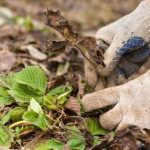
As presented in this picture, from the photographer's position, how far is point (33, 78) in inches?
64.7

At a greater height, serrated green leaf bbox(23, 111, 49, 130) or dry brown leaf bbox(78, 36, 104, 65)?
dry brown leaf bbox(78, 36, 104, 65)

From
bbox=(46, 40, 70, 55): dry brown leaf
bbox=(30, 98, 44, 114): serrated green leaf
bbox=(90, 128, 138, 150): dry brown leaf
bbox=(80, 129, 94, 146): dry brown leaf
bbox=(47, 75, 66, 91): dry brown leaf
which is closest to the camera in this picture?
bbox=(90, 128, 138, 150): dry brown leaf

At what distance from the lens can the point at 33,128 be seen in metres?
1.53

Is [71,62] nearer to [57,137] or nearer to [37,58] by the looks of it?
[37,58]

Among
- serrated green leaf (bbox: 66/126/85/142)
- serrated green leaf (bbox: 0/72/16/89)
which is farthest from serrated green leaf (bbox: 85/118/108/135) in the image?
serrated green leaf (bbox: 0/72/16/89)

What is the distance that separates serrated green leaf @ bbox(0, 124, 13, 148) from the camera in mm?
1420

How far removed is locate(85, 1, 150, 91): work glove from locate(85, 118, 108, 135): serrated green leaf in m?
0.24

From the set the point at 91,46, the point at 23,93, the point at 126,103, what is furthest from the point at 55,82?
the point at 126,103

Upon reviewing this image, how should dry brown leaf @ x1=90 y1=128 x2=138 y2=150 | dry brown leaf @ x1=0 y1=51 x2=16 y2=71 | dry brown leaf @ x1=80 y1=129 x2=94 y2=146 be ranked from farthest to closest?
dry brown leaf @ x1=0 y1=51 x2=16 y2=71, dry brown leaf @ x1=80 y1=129 x2=94 y2=146, dry brown leaf @ x1=90 y1=128 x2=138 y2=150

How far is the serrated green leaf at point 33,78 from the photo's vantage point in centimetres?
160

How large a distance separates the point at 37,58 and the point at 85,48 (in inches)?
41.0

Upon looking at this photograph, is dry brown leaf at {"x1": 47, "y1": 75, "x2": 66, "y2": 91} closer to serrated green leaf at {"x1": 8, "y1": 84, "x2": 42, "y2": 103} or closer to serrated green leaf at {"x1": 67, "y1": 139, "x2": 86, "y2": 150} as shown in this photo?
serrated green leaf at {"x1": 8, "y1": 84, "x2": 42, "y2": 103}

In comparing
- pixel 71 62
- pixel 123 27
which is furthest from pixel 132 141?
pixel 71 62

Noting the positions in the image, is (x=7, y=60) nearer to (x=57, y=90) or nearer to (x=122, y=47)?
(x=57, y=90)
